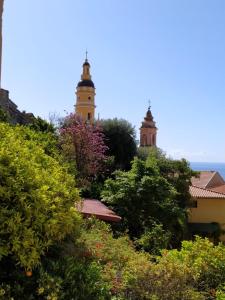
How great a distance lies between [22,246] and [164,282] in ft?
7.40

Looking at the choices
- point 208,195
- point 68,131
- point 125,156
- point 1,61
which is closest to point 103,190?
point 68,131

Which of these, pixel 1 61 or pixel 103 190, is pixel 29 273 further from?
pixel 103 190

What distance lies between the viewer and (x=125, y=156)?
105 feet

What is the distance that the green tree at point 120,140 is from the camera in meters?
31.6

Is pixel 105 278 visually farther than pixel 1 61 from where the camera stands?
No

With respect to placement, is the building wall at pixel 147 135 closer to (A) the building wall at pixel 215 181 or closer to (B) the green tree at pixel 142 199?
(A) the building wall at pixel 215 181

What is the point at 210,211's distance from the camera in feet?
115

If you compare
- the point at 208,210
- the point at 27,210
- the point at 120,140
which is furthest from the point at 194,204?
the point at 27,210

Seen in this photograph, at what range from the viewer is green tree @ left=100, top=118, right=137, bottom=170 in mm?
31641

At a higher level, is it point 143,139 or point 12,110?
point 143,139

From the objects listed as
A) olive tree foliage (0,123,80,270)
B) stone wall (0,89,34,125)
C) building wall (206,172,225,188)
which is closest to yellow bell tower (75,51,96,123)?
building wall (206,172,225,188)

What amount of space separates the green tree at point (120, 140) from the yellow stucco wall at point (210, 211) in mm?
6762

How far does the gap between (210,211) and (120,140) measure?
8.95 meters

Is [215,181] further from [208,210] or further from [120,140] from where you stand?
[120,140]
